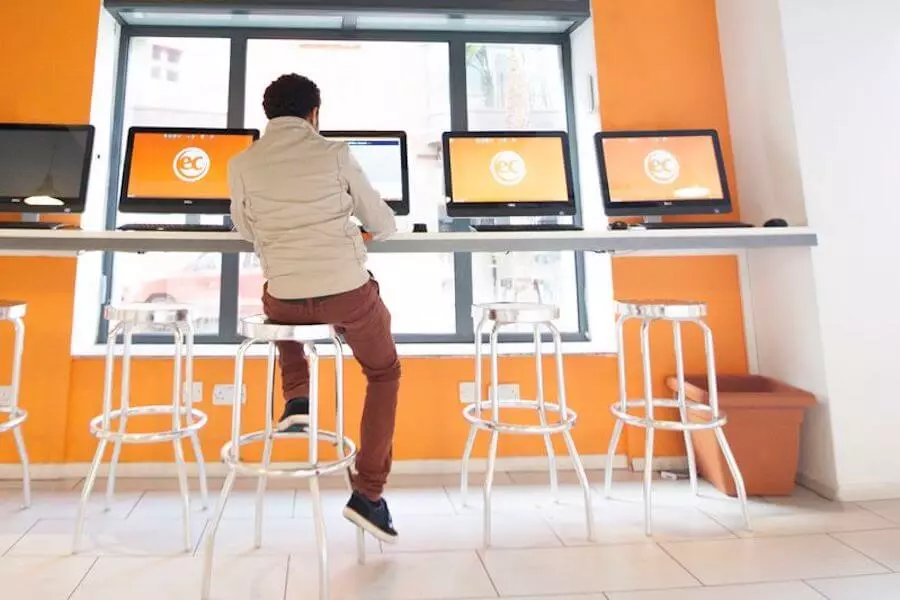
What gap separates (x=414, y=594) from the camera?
129 cm

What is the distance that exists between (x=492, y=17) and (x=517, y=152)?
0.93 meters

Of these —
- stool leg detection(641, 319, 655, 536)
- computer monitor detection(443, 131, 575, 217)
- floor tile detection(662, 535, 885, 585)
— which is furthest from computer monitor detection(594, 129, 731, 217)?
floor tile detection(662, 535, 885, 585)

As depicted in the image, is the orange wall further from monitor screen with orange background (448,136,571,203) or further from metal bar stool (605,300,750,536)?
metal bar stool (605,300,750,536)

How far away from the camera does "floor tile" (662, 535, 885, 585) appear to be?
1.38 meters

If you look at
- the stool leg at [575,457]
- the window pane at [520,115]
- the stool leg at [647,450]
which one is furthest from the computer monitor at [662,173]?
the stool leg at [575,457]

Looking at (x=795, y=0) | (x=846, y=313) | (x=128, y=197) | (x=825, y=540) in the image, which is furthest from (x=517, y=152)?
(x=825, y=540)

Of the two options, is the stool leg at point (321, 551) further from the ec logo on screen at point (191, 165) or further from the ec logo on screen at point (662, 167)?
the ec logo on screen at point (662, 167)

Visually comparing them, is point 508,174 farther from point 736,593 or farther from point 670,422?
point 736,593

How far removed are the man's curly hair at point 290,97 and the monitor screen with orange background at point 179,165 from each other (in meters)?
0.83

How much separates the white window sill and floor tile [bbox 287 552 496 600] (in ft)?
3.08

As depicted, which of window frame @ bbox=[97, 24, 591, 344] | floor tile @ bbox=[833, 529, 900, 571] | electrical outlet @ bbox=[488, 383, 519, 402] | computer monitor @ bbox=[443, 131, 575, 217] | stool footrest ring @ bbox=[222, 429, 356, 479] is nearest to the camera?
stool footrest ring @ bbox=[222, 429, 356, 479]

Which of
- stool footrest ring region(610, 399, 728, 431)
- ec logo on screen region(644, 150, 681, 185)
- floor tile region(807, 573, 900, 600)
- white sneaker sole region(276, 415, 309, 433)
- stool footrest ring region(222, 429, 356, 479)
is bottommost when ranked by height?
floor tile region(807, 573, 900, 600)

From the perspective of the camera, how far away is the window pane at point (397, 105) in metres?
2.66

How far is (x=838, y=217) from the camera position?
1.97 m
